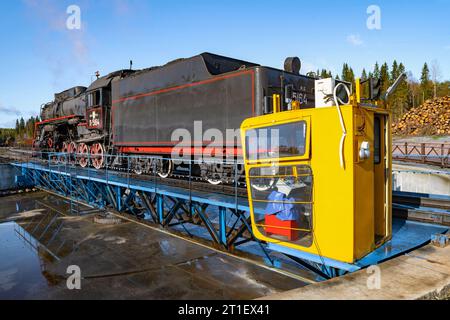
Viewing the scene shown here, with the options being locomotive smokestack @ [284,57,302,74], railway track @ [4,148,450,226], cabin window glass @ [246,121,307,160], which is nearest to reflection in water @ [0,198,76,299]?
railway track @ [4,148,450,226]

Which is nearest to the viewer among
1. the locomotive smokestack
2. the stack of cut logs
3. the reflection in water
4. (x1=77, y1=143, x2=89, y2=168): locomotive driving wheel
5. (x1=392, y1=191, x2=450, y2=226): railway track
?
(x1=392, y1=191, x2=450, y2=226): railway track

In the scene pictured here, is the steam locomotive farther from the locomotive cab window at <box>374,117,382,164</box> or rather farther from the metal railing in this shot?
the metal railing

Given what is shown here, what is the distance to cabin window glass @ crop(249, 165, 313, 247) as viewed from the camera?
4.20m

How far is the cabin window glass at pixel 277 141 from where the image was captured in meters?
4.13

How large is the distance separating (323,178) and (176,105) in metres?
6.88

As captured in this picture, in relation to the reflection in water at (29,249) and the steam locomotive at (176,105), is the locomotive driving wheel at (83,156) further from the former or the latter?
the reflection in water at (29,249)

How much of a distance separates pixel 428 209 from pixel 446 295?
321 centimetres

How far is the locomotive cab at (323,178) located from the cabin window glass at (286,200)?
1 centimetres

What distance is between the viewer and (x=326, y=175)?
12.8 ft

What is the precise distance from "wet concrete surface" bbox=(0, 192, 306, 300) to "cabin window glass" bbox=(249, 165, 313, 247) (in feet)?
5.88

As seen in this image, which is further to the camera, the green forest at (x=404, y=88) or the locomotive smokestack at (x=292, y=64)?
the green forest at (x=404, y=88)

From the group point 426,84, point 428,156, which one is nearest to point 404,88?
point 426,84

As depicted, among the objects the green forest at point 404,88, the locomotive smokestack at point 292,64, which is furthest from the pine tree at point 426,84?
the locomotive smokestack at point 292,64

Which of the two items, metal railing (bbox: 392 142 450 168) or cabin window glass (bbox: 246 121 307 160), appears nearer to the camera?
cabin window glass (bbox: 246 121 307 160)
